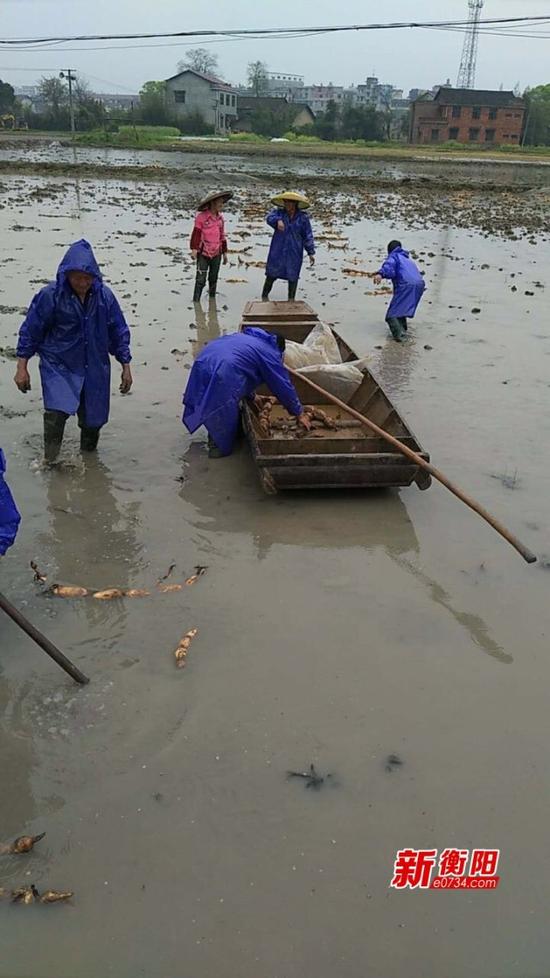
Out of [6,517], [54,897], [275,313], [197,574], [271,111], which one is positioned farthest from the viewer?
[271,111]

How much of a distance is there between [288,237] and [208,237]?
4.01 feet

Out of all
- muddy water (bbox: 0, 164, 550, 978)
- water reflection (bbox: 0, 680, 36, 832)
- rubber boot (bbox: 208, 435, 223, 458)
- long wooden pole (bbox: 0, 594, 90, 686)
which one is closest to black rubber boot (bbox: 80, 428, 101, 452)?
muddy water (bbox: 0, 164, 550, 978)

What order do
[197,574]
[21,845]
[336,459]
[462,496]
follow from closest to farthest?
1. [21,845]
2. [197,574]
3. [462,496]
4. [336,459]

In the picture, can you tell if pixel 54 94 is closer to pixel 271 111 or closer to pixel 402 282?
pixel 271 111

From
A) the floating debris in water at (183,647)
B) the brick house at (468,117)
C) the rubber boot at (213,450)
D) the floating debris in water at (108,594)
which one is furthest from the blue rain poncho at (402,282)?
the brick house at (468,117)

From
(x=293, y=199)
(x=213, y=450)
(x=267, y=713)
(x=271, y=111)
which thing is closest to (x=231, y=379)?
(x=213, y=450)

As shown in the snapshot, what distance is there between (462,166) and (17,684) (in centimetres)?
5059

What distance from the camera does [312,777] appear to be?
332 centimetres

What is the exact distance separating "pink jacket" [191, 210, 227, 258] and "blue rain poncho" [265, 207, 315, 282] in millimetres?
792

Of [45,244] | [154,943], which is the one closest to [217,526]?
[154,943]

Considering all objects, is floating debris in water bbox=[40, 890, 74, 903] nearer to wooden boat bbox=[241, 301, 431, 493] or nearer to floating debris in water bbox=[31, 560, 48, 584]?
floating debris in water bbox=[31, 560, 48, 584]

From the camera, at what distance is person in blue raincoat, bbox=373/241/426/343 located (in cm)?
981

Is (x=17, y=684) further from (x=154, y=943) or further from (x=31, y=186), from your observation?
(x=31, y=186)

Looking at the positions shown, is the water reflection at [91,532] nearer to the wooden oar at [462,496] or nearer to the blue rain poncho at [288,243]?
the wooden oar at [462,496]
